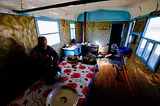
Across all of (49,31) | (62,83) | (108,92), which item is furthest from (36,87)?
(49,31)

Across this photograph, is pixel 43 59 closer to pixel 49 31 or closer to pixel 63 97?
pixel 63 97

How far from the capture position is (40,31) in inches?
92.1

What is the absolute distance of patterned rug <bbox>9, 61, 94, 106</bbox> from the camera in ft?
2.52

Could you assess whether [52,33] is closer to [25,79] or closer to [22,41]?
[22,41]

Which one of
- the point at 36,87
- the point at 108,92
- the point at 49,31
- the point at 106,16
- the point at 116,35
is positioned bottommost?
the point at 108,92

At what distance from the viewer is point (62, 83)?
102 cm

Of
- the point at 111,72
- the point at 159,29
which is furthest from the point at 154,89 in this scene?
the point at 111,72

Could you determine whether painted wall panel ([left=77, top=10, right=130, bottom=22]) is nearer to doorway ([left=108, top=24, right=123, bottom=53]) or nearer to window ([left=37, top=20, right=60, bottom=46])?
doorway ([left=108, top=24, right=123, bottom=53])

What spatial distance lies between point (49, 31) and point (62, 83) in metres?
2.24

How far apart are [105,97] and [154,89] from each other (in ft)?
3.37

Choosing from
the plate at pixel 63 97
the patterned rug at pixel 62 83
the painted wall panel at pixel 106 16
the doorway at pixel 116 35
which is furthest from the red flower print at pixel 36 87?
the doorway at pixel 116 35

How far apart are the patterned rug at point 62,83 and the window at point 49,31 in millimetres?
1699

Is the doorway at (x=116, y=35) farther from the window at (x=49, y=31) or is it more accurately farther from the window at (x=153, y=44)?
the window at (x=49, y=31)

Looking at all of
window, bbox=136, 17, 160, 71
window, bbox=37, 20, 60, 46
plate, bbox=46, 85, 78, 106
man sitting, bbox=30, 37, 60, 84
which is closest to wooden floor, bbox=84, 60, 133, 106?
plate, bbox=46, 85, 78, 106
